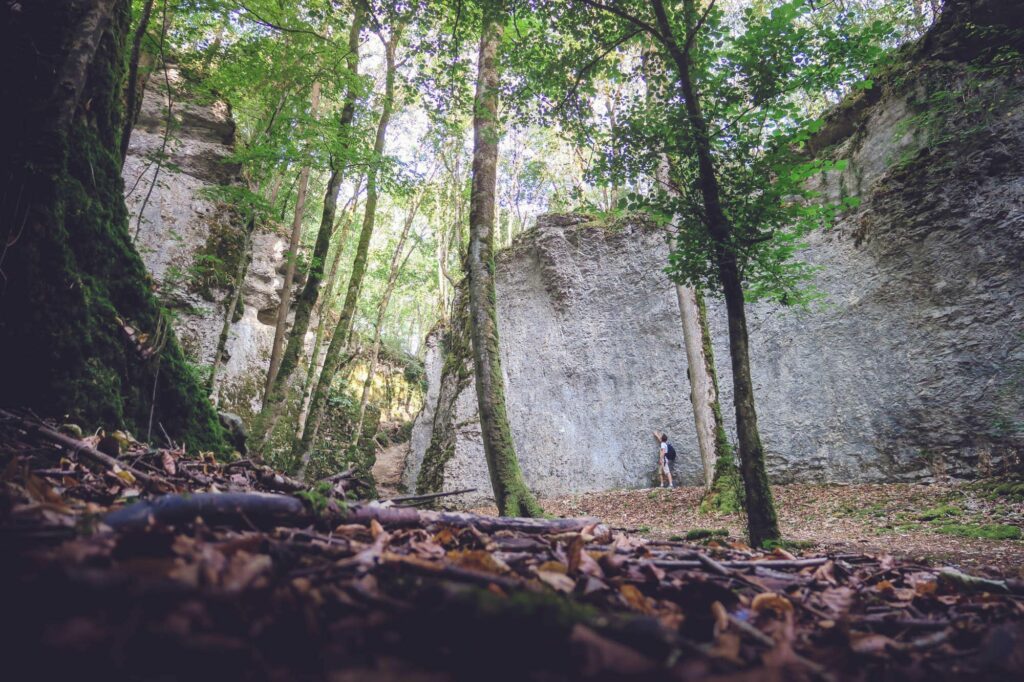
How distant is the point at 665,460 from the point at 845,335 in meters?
5.16

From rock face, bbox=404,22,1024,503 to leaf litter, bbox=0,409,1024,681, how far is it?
537cm

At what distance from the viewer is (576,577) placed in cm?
144

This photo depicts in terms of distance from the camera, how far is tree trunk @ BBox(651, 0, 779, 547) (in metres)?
4.41

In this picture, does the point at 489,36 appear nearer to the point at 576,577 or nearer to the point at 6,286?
the point at 6,286

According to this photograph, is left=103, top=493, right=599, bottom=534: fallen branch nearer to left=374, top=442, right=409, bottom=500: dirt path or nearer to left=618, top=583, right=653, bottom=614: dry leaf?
left=618, top=583, right=653, bottom=614: dry leaf

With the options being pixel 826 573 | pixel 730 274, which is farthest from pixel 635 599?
pixel 730 274

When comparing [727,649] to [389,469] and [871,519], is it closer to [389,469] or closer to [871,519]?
[871,519]

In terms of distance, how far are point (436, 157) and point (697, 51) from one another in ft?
48.6

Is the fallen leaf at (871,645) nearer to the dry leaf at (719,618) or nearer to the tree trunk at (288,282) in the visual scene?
the dry leaf at (719,618)

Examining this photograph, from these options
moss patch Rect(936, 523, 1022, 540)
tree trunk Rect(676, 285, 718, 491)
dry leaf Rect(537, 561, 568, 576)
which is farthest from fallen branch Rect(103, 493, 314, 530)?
tree trunk Rect(676, 285, 718, 491)

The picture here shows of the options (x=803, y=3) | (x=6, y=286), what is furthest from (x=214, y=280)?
(x=803, y=3)

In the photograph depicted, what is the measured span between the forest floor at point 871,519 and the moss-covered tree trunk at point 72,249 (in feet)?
17.2

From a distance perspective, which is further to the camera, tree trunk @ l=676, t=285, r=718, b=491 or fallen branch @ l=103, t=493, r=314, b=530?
tree trunk @ l=676, t=285, r=718, b=491

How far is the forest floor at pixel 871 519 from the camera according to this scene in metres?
4.75
